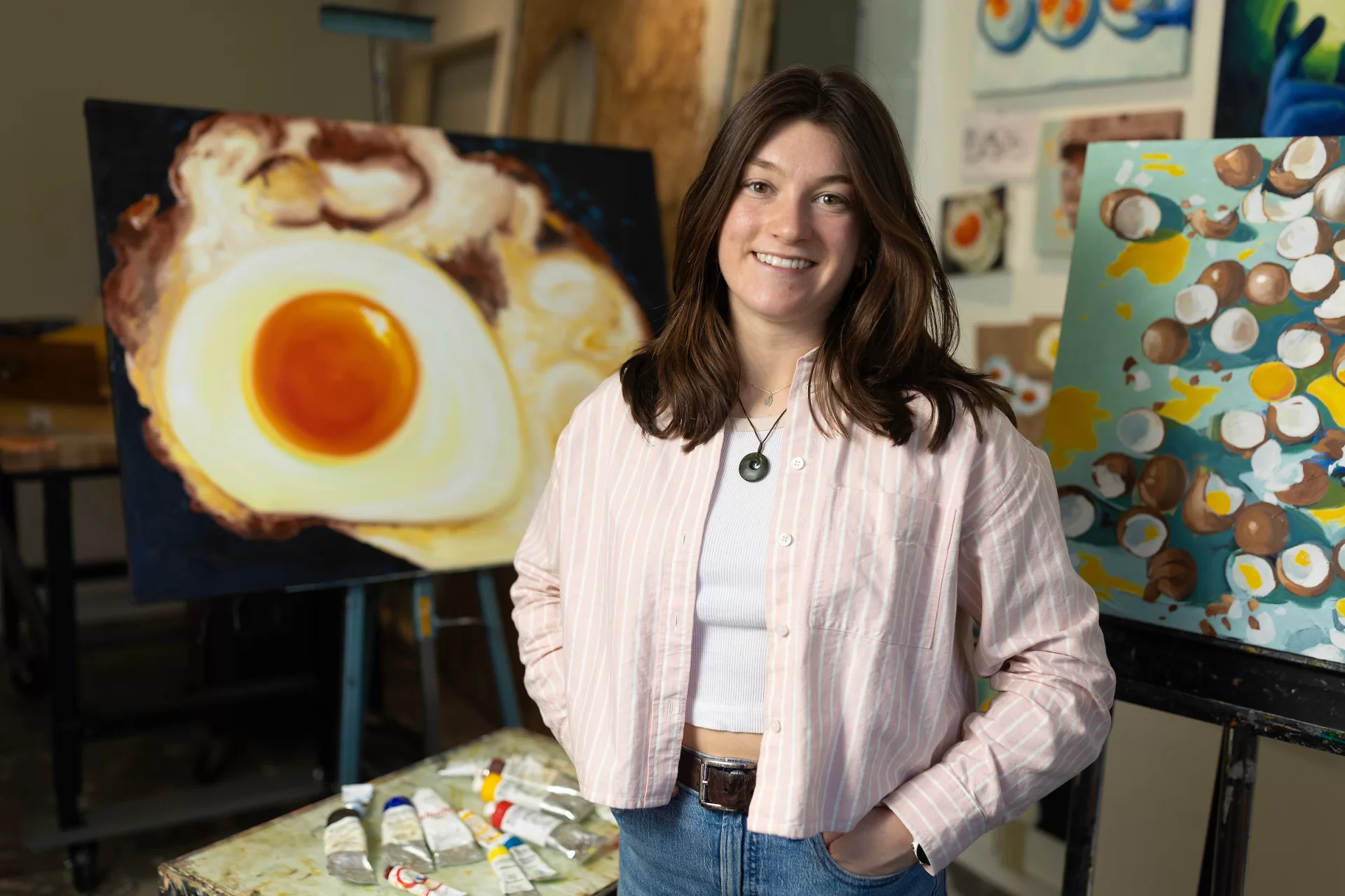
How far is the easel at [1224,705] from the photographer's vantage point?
1187mm

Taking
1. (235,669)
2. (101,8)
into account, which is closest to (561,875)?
(235,669)

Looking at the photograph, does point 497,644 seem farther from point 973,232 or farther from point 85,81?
point 85,81

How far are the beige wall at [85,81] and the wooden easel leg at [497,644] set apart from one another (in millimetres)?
2983

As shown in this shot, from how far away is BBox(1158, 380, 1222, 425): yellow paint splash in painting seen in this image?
1.30 m

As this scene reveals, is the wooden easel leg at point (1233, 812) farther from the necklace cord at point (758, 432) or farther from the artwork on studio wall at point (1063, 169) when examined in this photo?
the artwork on studio wall at point (1063, 169)

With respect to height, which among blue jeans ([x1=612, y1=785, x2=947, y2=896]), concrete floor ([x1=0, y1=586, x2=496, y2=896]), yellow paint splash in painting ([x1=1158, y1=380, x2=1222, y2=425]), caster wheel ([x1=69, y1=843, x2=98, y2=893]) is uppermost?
yellow paint splash in painting ([x1=1158, y1=380, x2=1222, y2=425])

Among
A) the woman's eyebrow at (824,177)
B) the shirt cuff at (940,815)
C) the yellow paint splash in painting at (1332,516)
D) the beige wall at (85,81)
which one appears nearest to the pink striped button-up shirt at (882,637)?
the shirt cuff at (940,815)

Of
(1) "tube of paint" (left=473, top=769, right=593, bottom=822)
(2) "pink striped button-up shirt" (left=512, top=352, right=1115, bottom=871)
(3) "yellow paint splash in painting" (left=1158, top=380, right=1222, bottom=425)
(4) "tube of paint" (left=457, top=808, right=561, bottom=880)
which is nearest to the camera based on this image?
(2) "pink striped button-up shirt" (left=512, top=352, right=1115, bottom=871)

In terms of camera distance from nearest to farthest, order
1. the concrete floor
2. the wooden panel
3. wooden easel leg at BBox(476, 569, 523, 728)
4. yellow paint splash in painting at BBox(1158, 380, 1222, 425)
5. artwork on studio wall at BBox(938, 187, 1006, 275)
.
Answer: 1. yellow paint splash in painting at BBox(1158, 380, 1222, 425)
2. wooden easel leg at BBox(476, 569, 523, 728)
3. artwork on studio wall at BBox(938, 187, 1006, 275)
4. the concrete floor
5. the wooden panel

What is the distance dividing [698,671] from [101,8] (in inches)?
160

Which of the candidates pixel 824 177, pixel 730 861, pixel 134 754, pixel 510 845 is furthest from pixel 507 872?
pixel 134 754

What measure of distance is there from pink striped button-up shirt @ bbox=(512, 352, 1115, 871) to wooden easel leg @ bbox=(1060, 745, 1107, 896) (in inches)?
9.1

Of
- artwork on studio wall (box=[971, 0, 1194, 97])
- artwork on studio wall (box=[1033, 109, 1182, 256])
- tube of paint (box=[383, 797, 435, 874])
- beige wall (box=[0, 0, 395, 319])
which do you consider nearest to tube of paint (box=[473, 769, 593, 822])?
tube of paint (box=[383, 797, 435, 874])

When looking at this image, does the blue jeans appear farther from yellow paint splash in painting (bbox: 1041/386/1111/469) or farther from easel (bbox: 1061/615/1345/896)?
yellow paint splash in painting (bbox: 1041/386/1111/469)
